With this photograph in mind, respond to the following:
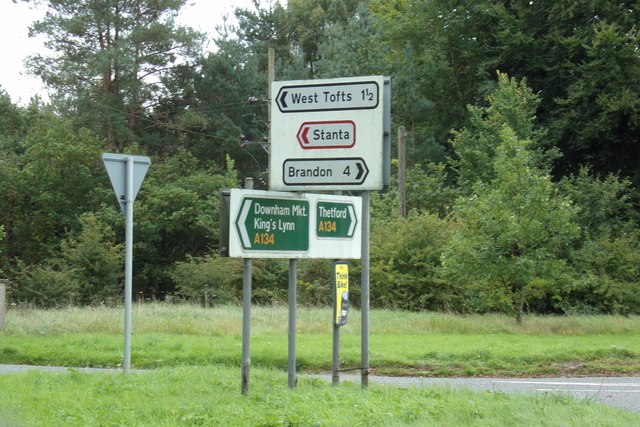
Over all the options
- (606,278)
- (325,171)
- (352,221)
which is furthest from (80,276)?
(325,171)

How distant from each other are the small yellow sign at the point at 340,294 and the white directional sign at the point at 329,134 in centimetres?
108

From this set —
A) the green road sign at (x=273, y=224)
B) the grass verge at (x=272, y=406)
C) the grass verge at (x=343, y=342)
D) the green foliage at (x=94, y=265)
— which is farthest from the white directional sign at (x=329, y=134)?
the green foliage at (x=94, y=265)

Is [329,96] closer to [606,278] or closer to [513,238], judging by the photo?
[513,238]

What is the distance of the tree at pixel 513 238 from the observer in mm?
19812

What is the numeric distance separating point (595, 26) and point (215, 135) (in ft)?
70.7

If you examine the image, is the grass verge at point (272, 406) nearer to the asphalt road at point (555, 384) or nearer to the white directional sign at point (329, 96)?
the asphalt road at point (555, 384)

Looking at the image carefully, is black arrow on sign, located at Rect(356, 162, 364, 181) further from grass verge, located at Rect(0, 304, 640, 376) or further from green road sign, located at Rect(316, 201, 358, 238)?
grass verge, located at Rect(0, 304, 640, 376)

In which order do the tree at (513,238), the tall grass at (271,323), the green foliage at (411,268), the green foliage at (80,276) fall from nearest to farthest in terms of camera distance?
the tall grass at (271,323), the tree at (513,238), the green foliage at (411,268), the green foliage at (80,276)

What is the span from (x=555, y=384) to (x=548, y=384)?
0.32 feet

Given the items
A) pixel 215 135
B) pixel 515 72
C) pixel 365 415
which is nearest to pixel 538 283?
pixel 365 415

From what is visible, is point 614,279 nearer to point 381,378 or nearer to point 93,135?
point 381,378

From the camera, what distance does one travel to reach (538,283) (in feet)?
66.4

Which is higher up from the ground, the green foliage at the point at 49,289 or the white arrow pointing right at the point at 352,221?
the white arrow pointing right at the point at 352,221

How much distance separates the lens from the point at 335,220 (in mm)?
8547
